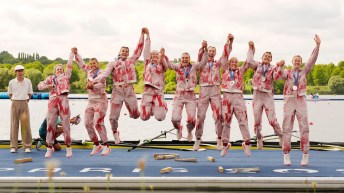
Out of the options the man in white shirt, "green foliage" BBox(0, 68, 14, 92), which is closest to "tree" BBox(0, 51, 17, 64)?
"green foliage" BBox(0, 68, 14, 92)

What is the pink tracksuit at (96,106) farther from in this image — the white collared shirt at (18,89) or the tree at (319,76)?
the tree at (319,76)

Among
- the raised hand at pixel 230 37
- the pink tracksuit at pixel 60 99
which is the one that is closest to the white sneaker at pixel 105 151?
the pink tracksuit at pixel 60 99

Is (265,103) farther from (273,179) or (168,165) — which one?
(273,179)

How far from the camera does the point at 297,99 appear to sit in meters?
10.8

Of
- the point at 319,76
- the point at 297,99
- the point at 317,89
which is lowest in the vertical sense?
the point at 297,99

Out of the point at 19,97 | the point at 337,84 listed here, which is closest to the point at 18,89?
the point at 19,97

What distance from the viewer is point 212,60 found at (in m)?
11.5

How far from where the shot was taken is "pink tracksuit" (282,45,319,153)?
10.8 m

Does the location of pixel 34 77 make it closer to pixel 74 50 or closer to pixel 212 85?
pixel 74 50

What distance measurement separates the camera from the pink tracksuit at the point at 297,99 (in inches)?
426

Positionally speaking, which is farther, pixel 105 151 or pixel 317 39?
pixel 105 151

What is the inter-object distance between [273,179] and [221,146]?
11.9 ft

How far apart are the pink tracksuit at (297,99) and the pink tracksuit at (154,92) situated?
251cm

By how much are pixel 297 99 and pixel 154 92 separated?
9.63 feet
